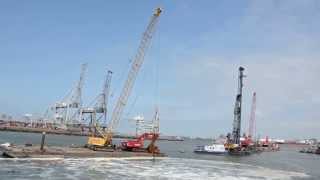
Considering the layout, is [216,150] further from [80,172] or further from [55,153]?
[80,172]

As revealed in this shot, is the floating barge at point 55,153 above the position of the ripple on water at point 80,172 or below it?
above

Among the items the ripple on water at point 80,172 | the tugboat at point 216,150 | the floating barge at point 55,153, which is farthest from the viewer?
the tugboat at point 216,150

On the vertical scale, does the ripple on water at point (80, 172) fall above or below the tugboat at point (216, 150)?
below

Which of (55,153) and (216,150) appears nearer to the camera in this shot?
(55,153)

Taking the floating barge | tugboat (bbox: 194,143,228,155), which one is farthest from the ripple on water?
tugboat (bbox: 194,143,228,155)

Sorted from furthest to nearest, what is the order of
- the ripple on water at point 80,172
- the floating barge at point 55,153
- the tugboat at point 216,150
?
the tugboat at point 216,150 → the floating barge at point 55,153 → the ripple on water at point 80,172

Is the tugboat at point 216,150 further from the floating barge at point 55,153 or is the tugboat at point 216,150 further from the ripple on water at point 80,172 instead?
the ripple on water at point 80,172

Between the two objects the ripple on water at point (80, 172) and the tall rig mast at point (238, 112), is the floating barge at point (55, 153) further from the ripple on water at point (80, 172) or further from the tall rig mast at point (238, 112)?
the tall rig mast at point (238, 112)

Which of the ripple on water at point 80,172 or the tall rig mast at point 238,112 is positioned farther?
the tall rig mast at point 238,112

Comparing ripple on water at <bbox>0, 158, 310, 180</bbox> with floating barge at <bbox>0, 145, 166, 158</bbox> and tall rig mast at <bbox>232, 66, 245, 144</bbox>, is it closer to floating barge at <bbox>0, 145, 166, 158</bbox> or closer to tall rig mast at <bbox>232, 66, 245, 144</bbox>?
floating barge at <bbox>0, 145, 166, 158</bbox>

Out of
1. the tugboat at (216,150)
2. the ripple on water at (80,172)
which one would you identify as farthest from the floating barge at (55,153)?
the tugboat at (216,150)

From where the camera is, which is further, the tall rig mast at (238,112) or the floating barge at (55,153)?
the tall rig mast at (238,112)

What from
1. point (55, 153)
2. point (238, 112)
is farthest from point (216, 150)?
point (55, 153)

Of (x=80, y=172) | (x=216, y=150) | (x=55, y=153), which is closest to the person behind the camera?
(x=80, y=172)
